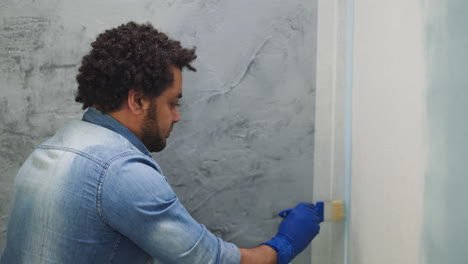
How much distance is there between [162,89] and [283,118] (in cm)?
48

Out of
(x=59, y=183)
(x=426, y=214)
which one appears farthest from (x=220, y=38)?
(x=426, y=214)

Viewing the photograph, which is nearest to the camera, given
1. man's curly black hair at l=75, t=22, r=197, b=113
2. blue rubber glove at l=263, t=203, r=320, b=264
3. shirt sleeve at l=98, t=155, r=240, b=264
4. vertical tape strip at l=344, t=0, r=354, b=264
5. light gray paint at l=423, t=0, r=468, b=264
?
light gray paint at l=423, t=0, r=468, b=264

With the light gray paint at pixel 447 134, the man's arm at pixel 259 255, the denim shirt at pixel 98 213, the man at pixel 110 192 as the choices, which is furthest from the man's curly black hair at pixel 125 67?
the light gray paint at pixel 447 134

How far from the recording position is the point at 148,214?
71 centimetres

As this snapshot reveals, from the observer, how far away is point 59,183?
0.74 metres

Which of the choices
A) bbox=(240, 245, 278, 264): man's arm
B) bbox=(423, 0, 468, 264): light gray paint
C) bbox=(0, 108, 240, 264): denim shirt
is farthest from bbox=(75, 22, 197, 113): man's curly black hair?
bbox=(423, 0, 468, 264): light gray paint

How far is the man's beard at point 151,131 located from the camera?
35.4 inches

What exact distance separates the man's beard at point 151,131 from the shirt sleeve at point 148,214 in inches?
6.1

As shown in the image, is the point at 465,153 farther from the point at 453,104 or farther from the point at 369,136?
the point at 369,136

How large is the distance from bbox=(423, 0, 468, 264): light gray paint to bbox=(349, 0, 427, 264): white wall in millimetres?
33

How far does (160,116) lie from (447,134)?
2.02 feet

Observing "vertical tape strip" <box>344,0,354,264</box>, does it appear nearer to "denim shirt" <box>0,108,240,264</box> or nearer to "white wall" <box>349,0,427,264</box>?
"white wall" <box>349,0,427,264</box>

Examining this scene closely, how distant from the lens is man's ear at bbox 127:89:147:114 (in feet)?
2.88

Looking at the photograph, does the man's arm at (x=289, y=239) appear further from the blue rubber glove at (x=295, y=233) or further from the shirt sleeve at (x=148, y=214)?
the shirt sleeve at (x=148, y=214)
